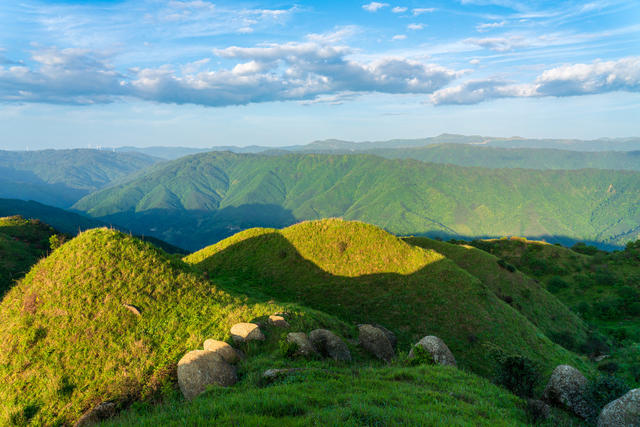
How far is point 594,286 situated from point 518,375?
231 ft

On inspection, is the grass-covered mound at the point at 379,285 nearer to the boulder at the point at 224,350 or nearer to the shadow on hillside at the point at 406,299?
the shadow on hillside at the point at 406,299

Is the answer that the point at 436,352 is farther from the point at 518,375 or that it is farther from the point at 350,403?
the point at 350,403

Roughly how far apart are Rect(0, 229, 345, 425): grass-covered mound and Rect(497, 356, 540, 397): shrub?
36.1ft

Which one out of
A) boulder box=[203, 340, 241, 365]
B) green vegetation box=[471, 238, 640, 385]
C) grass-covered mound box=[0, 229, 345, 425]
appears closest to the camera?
grass-covered mound box=[0, 229, 345, 425]

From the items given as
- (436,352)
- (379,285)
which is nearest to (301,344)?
(436,352)

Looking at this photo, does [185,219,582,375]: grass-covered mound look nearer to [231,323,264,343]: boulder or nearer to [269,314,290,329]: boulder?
[269,314,290,329]: boulder

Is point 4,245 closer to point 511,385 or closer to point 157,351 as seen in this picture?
point 157,351

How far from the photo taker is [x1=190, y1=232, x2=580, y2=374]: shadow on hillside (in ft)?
103

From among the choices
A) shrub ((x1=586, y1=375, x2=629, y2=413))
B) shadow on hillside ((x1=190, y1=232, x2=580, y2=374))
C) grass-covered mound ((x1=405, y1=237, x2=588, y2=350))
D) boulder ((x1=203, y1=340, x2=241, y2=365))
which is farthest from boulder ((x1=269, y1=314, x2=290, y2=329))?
grass-covered mound ((x1=405, y1=237, x2=588, y2=350))

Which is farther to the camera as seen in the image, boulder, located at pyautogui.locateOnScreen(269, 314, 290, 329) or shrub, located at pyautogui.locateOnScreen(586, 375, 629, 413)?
boulder, located at pyautogui.locateOnScreen(269, 314, 290, 329)

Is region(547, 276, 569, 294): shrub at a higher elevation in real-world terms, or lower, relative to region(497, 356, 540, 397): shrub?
lower

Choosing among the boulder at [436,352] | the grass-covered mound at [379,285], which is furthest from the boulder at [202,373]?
the grass-covered mound at [379,285]

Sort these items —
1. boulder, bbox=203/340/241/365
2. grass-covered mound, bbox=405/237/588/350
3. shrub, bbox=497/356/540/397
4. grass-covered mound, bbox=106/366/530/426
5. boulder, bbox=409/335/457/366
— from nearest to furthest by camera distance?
grass-covered mound, bbox=106/366/530/426 < boulder, bbox=203/340/241/365 < shrub, bbox=497/356/540/397 < boulder, bbox=409/335/457/366 < grass-covered mound, bbox=405/237/588/350

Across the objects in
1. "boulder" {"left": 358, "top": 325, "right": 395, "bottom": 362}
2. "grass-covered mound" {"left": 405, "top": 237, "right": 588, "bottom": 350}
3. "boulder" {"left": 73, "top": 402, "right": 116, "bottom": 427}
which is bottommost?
"grass-covered mound" {"left": 405, "top": 237, "right": 588, "bottom": 350}
